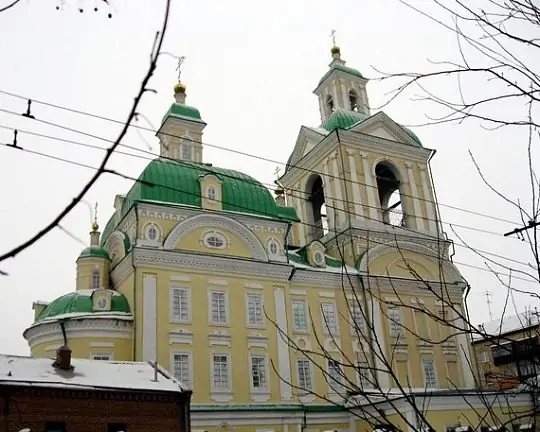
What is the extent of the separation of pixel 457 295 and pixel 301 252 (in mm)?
9720

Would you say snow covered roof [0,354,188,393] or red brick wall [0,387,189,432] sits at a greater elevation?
snow covered roof [0,354,188,393]

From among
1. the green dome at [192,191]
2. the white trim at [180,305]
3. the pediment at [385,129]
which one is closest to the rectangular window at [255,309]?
the white trim at [180,305]

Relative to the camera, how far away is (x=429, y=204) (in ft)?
129

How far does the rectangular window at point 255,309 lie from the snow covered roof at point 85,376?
7492 mm

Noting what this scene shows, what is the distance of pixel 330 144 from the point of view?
38.4 metres

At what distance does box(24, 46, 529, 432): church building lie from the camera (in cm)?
2778

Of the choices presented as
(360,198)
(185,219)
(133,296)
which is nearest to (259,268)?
(185,219)

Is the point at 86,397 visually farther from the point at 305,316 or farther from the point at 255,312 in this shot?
the point at 305,316

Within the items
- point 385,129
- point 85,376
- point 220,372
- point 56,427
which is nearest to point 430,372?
point 220,372

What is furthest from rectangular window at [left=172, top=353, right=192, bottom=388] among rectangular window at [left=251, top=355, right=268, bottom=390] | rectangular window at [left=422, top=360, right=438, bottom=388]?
rectangular window at [left=422, top=360, right=438, bottom=388]

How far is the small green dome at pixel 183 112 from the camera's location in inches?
1452

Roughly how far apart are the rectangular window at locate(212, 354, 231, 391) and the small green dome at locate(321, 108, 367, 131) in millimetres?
16307

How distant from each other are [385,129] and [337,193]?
19.4 ft

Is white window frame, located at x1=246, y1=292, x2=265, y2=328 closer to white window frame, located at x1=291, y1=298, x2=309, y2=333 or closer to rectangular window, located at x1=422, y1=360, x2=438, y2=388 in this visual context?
Answer: white window frame, located at x1=291, y1=298, x2=309, y2=333
